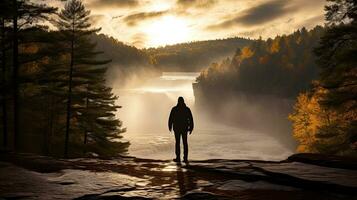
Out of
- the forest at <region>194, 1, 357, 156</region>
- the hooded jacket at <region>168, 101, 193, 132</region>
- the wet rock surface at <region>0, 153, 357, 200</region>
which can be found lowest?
the wet rock surface at <region>0, 153, 357, 200</region>

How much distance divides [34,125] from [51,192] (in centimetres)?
2667

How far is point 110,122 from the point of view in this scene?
3128 cm

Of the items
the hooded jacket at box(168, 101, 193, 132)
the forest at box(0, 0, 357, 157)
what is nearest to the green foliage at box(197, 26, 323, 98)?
the forest at box(0, 0, 357, 157)

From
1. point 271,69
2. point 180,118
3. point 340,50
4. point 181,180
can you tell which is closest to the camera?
point 181,180

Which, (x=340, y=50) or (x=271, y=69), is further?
(x=271, y=69)

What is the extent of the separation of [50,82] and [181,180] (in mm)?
19194

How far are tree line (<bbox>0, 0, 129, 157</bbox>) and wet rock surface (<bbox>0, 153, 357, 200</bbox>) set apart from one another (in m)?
7.36

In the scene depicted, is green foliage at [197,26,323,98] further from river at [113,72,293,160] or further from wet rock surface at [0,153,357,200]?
wet rock surface at [0,153,357,200]

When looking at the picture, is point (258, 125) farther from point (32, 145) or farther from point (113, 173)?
point (113, 173)

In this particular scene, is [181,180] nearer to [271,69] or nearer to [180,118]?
[180,118]

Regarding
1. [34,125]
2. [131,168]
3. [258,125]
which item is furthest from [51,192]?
[258,125]

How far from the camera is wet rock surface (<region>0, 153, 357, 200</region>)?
8117mm

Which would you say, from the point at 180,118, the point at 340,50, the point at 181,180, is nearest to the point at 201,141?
the point at 340,50

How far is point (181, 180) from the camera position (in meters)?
9.74
